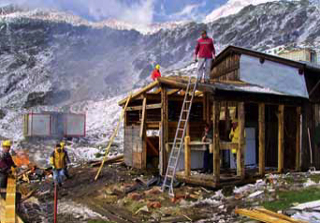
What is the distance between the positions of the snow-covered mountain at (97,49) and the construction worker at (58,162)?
17.0 meters

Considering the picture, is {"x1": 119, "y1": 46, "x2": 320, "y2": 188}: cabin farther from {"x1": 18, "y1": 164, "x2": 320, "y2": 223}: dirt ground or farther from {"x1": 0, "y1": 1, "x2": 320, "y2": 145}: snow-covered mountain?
{"x1": 0, "y1": 1, "x2": 320, "y2": 145}: snow-covered mountain

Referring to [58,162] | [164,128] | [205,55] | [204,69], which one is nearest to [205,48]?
[205,55]

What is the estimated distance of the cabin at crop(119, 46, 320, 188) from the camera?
11344mm

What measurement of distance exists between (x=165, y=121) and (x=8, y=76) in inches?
1609

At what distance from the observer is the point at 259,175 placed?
11.6m

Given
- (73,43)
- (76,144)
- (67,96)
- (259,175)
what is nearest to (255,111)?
(259,175)

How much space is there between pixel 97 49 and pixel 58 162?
58.0m

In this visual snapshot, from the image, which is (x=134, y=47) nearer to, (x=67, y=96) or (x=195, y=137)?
(x=67, y=96)

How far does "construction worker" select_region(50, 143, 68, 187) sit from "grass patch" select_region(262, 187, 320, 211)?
7.59m

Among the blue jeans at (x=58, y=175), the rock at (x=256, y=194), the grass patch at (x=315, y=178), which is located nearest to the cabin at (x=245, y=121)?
the grass patch at (x=315, y=178)

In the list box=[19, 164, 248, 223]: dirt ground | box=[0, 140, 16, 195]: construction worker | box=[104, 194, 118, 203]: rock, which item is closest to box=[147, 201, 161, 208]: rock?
box=[19, 164, 248, 223]: dirt ground

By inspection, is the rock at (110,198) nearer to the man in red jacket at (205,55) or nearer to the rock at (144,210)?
the rock at (144,210)

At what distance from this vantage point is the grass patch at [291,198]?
824cm

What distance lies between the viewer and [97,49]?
68750 mm
